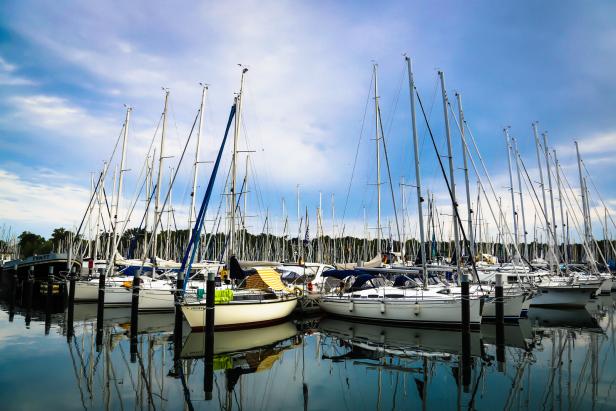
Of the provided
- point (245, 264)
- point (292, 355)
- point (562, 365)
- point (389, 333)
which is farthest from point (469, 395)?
point (245, 264)

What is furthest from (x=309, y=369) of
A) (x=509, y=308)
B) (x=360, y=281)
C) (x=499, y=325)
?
(x=509, y=308)

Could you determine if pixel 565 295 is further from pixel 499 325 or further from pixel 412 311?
pixel 499 325

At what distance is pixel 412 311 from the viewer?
71.8 ft

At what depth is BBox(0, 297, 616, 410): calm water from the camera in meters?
11.3

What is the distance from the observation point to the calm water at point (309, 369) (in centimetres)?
1130

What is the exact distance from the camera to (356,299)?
23.8m

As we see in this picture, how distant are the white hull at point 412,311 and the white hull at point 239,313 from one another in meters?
4.13

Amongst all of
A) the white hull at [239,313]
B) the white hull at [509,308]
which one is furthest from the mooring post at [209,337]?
the white hull at [509,308]

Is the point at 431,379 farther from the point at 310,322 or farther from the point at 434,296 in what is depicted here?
the point at 310,322

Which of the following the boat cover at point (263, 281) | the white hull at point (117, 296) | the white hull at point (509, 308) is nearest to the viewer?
the white hull at point (509, 308)

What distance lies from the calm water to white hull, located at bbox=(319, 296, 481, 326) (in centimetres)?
67

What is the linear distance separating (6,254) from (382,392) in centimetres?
11695

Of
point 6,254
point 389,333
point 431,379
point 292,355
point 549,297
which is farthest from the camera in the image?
point 6,254

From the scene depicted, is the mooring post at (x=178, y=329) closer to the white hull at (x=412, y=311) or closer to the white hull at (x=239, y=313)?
the white hull at (x=239, y=313)
